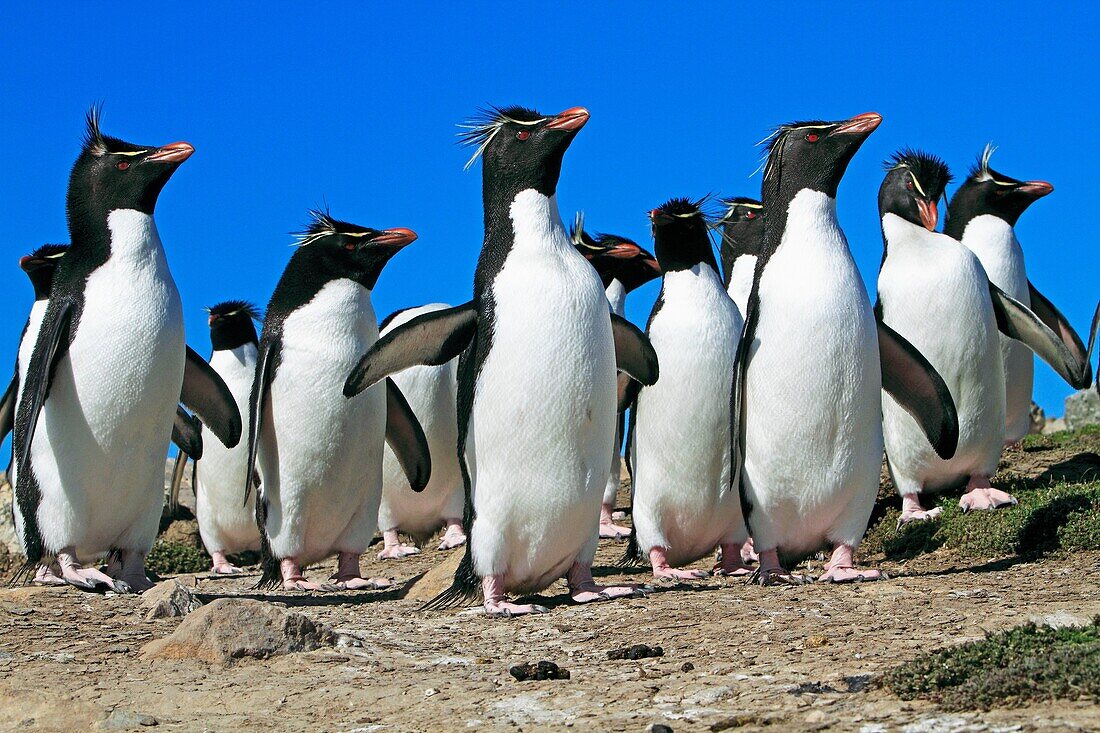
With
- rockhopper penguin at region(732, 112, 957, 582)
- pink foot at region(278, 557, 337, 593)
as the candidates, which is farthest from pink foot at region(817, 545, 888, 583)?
pink foot at region(278, 557, 337, 593)

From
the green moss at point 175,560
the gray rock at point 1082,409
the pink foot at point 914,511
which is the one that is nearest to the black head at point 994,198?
the pink foot at point 914,511

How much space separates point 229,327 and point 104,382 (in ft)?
10.7

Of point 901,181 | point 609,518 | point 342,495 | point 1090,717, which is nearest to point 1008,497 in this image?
point 901,181

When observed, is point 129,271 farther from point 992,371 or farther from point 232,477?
point 992,371

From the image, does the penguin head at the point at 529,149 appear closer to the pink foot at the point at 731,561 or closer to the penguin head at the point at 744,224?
the pink foot at the point at 731,561

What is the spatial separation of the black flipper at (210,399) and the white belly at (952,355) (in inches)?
169

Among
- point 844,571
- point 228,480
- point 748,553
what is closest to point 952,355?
point 748,553

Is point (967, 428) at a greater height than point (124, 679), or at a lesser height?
greater

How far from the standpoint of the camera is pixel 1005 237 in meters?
11.0

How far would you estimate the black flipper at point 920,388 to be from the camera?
7.53m

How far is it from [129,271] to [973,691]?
5201 millimetres

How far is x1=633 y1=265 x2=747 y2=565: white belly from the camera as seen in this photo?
7.56m

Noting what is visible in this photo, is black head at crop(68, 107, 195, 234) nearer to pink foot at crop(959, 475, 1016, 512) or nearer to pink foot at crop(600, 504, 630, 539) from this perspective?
pink foot at crop(600, 504, 630, 539)

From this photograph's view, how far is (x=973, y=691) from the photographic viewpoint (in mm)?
3797
